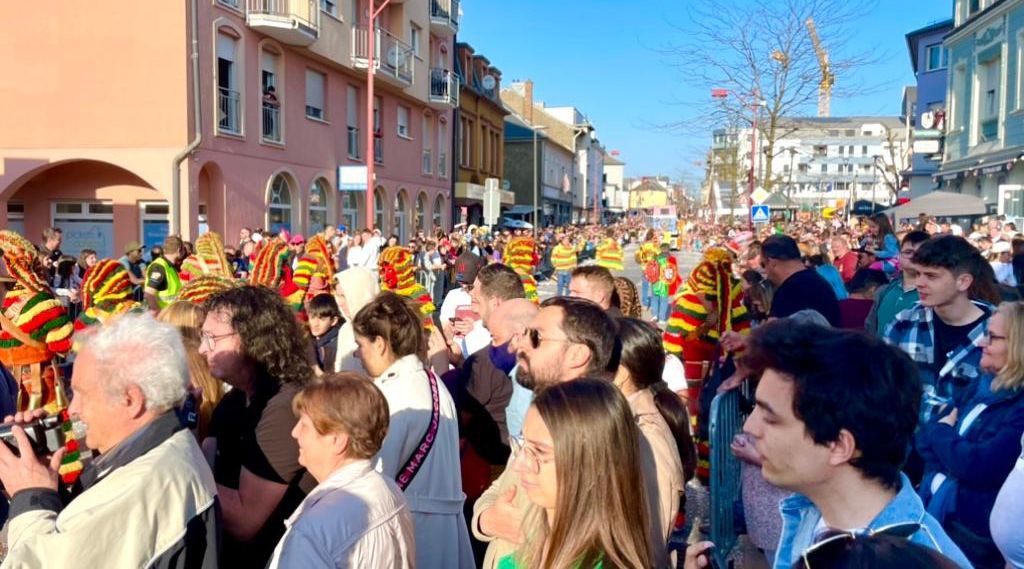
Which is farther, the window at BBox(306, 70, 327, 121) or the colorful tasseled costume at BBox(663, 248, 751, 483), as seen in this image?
the window at BBox(306, 70, 327, 121)

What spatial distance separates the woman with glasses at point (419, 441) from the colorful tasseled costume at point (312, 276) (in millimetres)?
3998

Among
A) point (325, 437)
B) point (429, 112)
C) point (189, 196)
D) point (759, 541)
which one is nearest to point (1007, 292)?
point (759, 541)

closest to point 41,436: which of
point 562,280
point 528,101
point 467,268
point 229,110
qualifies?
point 467,268

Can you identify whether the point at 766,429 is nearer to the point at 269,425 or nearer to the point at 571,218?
the point at 269,425

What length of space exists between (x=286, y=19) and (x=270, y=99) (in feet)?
6.76

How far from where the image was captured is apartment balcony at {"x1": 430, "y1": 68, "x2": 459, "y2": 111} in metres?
30.7

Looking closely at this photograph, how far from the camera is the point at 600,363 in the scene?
3135mm

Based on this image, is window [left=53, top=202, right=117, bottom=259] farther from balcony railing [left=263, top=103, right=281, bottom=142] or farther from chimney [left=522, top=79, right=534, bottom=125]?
chimney [left=522, top=79, right=534, bottom=125]

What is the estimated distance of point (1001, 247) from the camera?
11.1 metres

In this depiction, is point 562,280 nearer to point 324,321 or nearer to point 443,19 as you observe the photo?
point 324,321

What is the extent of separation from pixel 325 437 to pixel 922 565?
1.86m

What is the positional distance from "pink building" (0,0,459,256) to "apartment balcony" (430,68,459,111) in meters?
9.09

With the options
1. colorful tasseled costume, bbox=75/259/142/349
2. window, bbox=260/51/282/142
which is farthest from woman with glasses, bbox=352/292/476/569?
window, bbox=260/51/282/142

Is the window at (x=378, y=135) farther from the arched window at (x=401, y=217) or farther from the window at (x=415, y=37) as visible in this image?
the window at (x=415, y=37)
